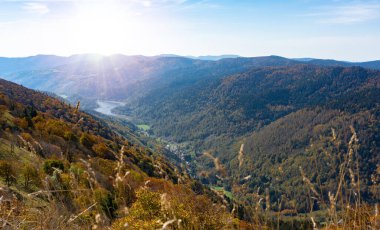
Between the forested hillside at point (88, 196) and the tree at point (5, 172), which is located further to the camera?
the tree at point (5, 172)

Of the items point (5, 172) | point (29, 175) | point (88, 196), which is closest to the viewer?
point (88, 196)

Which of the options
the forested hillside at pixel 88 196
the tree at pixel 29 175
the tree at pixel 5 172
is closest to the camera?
the forested hillside at pixel 88 196

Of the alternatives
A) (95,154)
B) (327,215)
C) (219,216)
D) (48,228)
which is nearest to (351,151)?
(327,215)

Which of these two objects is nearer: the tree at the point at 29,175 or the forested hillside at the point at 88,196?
the forested hillside at the point at 88,196

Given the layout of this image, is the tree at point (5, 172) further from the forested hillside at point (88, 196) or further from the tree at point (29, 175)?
the tree at point (29, 175)

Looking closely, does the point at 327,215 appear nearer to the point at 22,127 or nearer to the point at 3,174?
the point at 3,174

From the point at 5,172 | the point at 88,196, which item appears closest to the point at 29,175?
the point at 5,172

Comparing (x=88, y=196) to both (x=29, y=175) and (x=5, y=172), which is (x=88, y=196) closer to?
(x=29, y=175)

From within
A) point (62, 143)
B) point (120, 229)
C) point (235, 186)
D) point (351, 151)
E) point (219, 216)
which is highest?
point (351, 151)

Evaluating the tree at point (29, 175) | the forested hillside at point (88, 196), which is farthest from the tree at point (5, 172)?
the tree at point (29, 175)

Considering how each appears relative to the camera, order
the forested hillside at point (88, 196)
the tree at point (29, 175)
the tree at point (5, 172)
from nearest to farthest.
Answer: the forested hillside at point (88, 196)
the tree at point (29, 175)
the tree at point (5, 172)

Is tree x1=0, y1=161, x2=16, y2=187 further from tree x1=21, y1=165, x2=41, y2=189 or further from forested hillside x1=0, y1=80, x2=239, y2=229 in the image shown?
tree x1=21, y1=165, x2=41, y2=189
